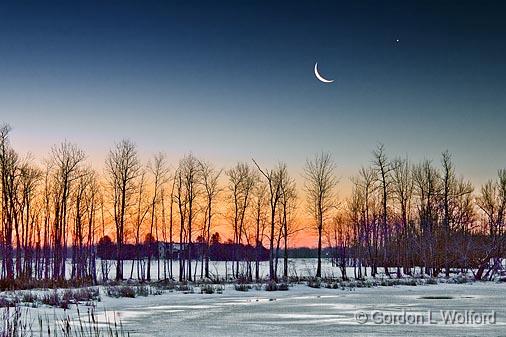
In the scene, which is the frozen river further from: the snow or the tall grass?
the tall grass

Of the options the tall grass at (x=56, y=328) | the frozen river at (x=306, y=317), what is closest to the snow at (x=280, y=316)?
the frozen river at (x=306, y=317)

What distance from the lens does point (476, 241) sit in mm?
49125

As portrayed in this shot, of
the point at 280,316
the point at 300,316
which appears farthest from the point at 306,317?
the point at 280,316

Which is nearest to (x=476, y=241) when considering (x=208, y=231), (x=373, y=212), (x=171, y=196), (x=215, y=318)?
(x=373, y=212)

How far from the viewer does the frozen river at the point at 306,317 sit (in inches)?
508

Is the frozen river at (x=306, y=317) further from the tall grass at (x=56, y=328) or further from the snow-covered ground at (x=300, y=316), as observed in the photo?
the tall grass at (x=56, y=328)

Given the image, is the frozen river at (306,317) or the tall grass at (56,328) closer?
the tall grass at (56,328)

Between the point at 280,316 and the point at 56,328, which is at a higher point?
the point at 56,328

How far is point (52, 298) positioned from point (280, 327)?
9.63 metres

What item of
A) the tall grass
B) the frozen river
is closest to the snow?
the frozen river

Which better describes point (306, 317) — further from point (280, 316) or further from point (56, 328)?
point (56, 328)

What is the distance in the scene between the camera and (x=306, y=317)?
16297 mm

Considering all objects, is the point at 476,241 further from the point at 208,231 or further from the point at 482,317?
the point at 482,317

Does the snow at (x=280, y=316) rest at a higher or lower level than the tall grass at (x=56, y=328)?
lower
